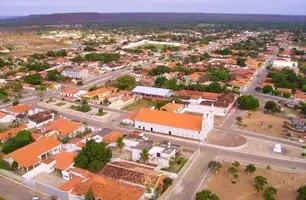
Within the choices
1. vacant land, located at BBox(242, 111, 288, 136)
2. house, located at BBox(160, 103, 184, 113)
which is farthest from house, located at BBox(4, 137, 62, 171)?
vacant land, located at BBox(242, 111, 288, 136)

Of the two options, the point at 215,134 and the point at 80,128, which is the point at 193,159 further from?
the point at 80,128

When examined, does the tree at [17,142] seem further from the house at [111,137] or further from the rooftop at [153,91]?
the rooftop at [153,91]

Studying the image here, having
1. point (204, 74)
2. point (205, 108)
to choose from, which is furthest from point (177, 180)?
point (204, 74)

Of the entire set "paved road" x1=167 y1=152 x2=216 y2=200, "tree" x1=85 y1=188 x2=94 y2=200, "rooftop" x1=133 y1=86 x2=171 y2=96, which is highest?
"rooftop" x1=133 y1=86 x2=171 y2=96

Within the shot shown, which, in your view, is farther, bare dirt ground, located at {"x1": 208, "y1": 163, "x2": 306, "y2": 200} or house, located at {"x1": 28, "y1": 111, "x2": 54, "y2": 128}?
house, located at {"x1": 28, "y1": 111, "x2": 54, "y2": 128}

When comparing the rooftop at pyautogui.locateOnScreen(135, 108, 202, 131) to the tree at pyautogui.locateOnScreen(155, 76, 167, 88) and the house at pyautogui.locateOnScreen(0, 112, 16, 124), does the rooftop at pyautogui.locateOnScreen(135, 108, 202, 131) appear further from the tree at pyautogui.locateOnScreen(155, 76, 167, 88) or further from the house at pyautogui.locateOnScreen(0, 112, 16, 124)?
the tree at pyautogui.locateOnScreen(155, 76, 167, 88)

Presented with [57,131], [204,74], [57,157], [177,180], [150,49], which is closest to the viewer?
[177,180]

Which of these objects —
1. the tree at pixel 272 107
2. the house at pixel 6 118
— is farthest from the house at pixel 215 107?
the house at pixel 6 118
